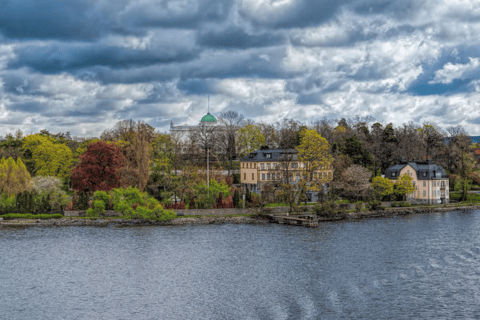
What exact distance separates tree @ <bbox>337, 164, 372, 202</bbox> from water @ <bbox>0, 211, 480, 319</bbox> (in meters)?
19.7

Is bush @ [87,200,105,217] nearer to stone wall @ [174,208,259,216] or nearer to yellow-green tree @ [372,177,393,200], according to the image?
stone wall @ [174,208,259,216]

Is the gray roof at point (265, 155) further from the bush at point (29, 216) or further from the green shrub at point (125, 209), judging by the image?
the bush at point (29, 216)

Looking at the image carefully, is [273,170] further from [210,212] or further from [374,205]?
[210,212]

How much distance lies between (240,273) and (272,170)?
146 ft

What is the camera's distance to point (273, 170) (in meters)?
80.9

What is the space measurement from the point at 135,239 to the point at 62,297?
65.9 feet

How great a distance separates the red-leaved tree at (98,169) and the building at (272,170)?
68.3 ft

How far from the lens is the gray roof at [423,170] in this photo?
82625 mm

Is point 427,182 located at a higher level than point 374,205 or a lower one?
higher

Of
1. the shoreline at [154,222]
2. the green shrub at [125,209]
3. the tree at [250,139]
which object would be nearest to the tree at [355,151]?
the tree at [250,139]

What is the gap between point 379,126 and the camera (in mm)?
121562

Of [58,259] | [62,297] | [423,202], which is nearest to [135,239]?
[58,259]

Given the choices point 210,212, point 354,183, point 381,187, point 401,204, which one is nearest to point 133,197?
point 210,212

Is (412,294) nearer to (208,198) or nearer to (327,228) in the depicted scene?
(327,228)
